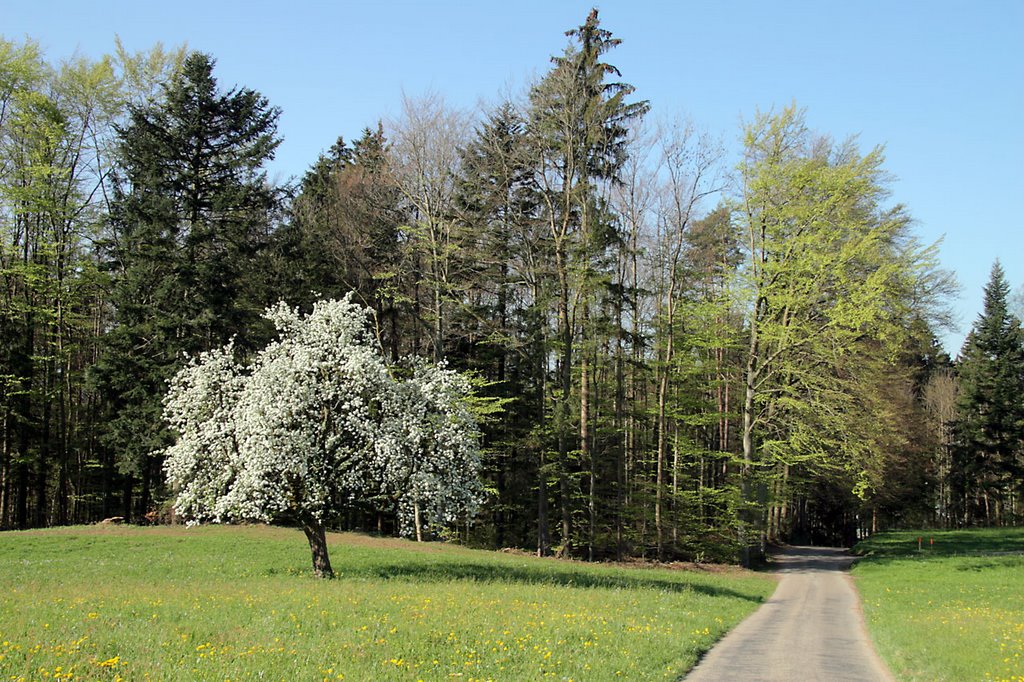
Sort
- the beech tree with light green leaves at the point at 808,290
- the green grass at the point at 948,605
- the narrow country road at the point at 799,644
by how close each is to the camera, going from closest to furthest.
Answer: the narrow country road at the point at 799,644, the green grass at the point at 948,605, the beech tree with light green leaves at the point at 808,290

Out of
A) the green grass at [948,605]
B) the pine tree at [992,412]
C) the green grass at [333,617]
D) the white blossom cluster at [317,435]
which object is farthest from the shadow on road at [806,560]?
the white blossom cluster at [317,435]

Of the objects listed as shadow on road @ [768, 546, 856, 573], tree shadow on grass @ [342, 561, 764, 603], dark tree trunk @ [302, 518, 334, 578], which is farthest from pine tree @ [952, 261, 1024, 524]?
dark tree trunk @ [302, 518, 334, 578]

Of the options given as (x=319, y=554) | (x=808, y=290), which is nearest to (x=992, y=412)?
(x=808, y=290)

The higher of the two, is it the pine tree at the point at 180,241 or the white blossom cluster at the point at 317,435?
the pine tree at the point at 180,241

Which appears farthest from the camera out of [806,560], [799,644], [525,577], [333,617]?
[806,560]

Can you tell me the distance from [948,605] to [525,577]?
472 inches

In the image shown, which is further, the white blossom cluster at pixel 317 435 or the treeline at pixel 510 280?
the treeline at pixel 510 280

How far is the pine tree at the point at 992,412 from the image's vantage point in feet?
183

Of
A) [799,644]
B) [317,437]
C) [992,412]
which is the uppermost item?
[992,412]

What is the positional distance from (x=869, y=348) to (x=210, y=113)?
3273cm

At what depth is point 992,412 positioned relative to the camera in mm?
56219

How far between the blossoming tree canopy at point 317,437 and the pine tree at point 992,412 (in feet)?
170

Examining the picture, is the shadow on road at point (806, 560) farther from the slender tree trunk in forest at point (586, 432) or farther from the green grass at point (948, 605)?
the slender tree trunk in forest at point (586, 432)

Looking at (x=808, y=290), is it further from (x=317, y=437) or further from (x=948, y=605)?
(x=317, y=437)
